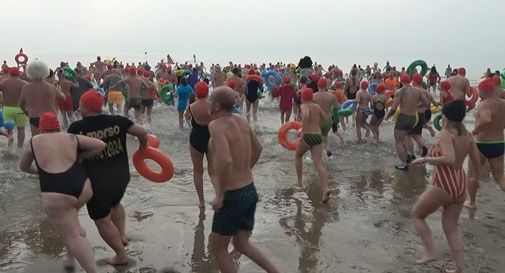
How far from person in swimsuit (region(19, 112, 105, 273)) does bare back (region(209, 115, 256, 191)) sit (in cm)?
111

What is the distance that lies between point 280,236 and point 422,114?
5.22 metres

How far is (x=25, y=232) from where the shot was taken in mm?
5398

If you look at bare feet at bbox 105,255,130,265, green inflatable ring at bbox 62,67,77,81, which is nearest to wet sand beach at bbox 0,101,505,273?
bare feet at bbox 105,255,130,265

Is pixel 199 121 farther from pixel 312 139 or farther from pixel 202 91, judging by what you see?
pixel 312 139

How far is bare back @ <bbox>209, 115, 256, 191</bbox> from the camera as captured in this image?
12.1ft

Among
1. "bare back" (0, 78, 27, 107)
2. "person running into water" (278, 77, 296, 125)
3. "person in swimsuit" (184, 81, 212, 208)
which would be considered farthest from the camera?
"person running into water" (278, 77, 296, 125)

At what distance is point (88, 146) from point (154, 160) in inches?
47.0

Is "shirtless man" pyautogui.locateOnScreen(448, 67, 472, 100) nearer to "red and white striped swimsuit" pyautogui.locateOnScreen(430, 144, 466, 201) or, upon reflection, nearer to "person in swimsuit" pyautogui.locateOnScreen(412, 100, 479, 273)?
"person in swimsuit" pyautogui.locateOnScreen(412, 100, 479, 273)

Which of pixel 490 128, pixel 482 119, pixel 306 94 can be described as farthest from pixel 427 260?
pixel 306 94

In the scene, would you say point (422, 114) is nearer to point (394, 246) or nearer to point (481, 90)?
point (481, 90)

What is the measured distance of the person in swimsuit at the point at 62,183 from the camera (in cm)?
376

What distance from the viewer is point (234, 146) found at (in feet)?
12.4

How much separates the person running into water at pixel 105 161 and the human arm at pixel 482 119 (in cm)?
425

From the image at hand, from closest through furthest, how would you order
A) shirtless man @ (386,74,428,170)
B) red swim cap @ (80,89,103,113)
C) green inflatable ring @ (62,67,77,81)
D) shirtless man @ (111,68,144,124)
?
red swim cap @ (80,89,103,113)
shirtless man @ (386,74,428,170)
green inflatable ring @ (62,67,77,81)
shirtless man @ (111,68,144,124)
